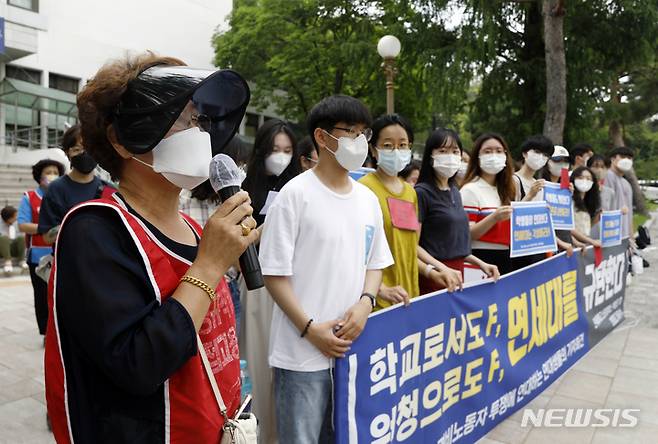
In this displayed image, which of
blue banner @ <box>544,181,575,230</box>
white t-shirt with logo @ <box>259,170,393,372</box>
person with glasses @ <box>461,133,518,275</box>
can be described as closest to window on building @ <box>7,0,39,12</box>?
person with glasses @ <box>461,133,518,275</box>

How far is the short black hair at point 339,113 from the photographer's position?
220 centimetres

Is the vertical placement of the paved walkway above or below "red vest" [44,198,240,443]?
below

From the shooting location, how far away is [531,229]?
383 centimetres

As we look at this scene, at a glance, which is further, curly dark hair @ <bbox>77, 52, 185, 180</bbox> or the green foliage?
the green foliage

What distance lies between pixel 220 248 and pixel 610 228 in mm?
5161

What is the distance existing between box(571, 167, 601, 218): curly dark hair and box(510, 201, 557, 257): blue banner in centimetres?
135

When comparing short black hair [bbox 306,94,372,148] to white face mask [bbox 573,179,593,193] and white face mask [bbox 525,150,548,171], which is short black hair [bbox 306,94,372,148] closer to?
white face mask [bbox 525,150,548,171]

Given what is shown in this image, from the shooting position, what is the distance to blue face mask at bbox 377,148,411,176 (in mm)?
2664

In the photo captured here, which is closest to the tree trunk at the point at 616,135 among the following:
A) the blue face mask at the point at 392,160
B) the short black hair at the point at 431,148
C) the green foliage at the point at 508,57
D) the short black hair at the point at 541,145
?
the green foliage at the point at 508,57

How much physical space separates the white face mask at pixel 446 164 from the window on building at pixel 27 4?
1832cm

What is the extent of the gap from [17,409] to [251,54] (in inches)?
779

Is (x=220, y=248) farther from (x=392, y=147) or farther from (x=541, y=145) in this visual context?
(x=541, y=145)

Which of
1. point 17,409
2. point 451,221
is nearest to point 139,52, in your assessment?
point 451,221

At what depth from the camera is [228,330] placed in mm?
1271
